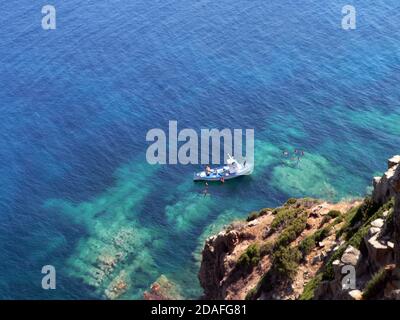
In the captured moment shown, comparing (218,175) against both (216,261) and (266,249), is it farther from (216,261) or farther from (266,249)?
(266,249)

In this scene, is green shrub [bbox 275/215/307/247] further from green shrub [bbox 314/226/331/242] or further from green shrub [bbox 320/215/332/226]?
green shrub [bbox 314/226/331/242]

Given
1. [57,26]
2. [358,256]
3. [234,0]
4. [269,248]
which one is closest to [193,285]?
[269,248]

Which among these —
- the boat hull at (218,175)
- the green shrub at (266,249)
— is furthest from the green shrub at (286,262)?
the boat hull at (218,175)

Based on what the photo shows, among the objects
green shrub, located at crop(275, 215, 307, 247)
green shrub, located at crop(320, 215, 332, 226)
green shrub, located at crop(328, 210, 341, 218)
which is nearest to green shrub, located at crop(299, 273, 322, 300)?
green shrub, located at crop(275, 215, 307, 247)

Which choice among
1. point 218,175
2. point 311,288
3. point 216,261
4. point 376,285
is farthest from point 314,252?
point 218,175

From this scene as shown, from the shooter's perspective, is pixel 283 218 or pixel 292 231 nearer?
pixel 292 231
